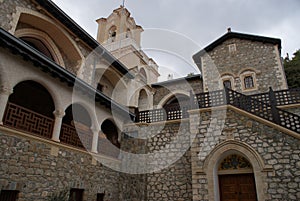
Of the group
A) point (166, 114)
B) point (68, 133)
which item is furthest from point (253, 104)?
point (68, 133)

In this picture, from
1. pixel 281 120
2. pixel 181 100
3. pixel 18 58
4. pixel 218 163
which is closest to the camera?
pixel 18 58

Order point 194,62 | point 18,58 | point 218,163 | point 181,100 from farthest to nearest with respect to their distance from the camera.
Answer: point 181,100
point 194,62
point 218,163
point 18,58

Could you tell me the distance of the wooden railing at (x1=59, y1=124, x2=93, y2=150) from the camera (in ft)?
26.7

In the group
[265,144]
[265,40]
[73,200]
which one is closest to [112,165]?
[73,200]

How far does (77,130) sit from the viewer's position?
8570 millimetres

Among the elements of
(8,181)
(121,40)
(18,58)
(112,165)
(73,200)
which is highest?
(121,40)

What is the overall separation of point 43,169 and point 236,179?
6273mm

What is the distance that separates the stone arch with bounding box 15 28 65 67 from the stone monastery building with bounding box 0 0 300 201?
4 centimetres

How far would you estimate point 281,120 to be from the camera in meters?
7.83

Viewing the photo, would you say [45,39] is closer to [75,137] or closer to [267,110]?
[75,137]

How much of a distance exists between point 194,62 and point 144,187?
933 centimetres

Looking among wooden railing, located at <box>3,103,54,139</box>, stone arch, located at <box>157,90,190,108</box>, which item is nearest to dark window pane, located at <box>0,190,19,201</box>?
wooden railing, located at <box>3,103,54,139</box>

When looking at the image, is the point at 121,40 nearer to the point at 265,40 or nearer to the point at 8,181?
the point at 265,40

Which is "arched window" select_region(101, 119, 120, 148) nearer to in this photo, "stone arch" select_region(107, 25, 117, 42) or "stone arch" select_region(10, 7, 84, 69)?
"stone arch" select_region(10, 7, 84, 69)
